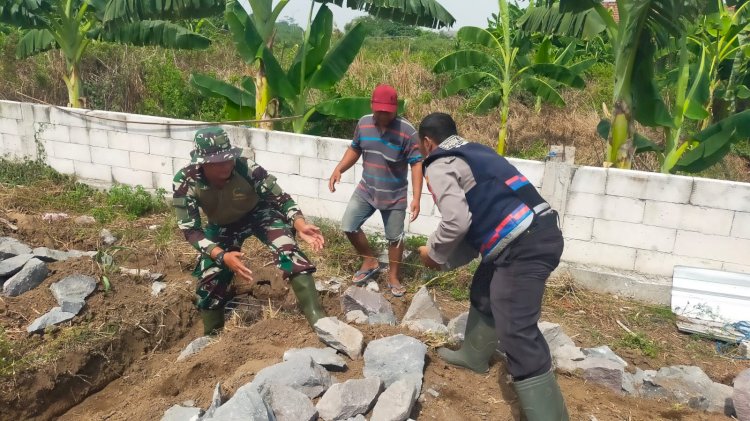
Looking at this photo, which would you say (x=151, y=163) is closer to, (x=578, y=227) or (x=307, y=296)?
(x=307, y=296)

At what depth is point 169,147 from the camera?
21.4 feet

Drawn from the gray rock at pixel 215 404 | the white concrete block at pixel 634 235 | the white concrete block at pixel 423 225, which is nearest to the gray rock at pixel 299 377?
the gray rock at pixel 215 404

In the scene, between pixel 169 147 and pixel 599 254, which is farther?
pixel 169 147

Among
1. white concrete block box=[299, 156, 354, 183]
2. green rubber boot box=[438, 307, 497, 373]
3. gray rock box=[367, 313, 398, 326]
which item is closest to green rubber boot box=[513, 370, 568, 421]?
green rubber boot box=[438, 307, 497, 373]

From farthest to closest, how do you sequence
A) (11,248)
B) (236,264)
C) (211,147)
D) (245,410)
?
(11,248), (211,147), (236,264), (245,410)

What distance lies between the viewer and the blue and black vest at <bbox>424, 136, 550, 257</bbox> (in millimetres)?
2834

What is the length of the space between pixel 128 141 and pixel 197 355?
13.1 feet

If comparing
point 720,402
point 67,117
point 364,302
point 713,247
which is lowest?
point 720,402

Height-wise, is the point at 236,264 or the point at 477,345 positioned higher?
the point at 236,264

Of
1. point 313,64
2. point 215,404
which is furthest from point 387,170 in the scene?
point 313,64

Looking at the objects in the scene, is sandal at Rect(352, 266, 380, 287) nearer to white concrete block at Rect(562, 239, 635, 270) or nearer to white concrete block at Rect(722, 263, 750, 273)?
white concrete block at Rect(562, 239, 635, 270)

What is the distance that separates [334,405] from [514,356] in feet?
3.03

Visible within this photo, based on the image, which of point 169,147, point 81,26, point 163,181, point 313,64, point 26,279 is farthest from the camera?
point 81,26

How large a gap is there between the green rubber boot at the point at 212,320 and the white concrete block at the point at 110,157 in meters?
3.46
